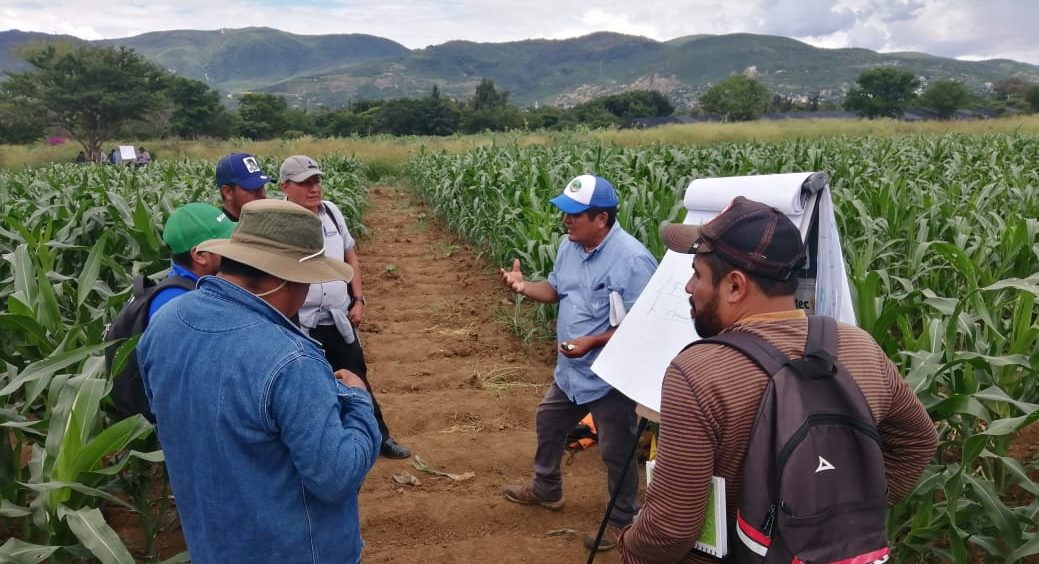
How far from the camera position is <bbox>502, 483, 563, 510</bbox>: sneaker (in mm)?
3561

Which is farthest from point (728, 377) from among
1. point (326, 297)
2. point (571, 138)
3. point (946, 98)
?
point (946, 98)

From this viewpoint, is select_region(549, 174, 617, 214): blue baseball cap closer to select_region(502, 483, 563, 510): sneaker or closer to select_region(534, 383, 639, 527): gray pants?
select_region(534, 383, 639, 527): gray pants

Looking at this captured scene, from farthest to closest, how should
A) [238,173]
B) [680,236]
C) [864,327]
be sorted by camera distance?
[238,173], [864,327], [680,236]

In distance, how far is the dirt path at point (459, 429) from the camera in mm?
3363

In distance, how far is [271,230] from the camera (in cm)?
160

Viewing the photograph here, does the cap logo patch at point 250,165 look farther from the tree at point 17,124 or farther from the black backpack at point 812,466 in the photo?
the tree at point 17,124

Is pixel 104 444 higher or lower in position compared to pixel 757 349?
lower

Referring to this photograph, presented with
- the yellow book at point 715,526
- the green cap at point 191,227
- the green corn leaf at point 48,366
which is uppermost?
the green cap at point 191,227

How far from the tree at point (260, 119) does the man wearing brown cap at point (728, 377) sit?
5462 cm

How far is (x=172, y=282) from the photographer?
229cm

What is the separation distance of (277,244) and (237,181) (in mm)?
2030

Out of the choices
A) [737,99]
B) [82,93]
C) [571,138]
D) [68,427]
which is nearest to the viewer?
[68,427]

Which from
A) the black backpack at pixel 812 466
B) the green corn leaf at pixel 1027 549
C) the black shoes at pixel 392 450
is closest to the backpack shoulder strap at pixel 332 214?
the black shoes at pixel 392 450

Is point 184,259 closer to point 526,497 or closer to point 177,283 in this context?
point 177,283
